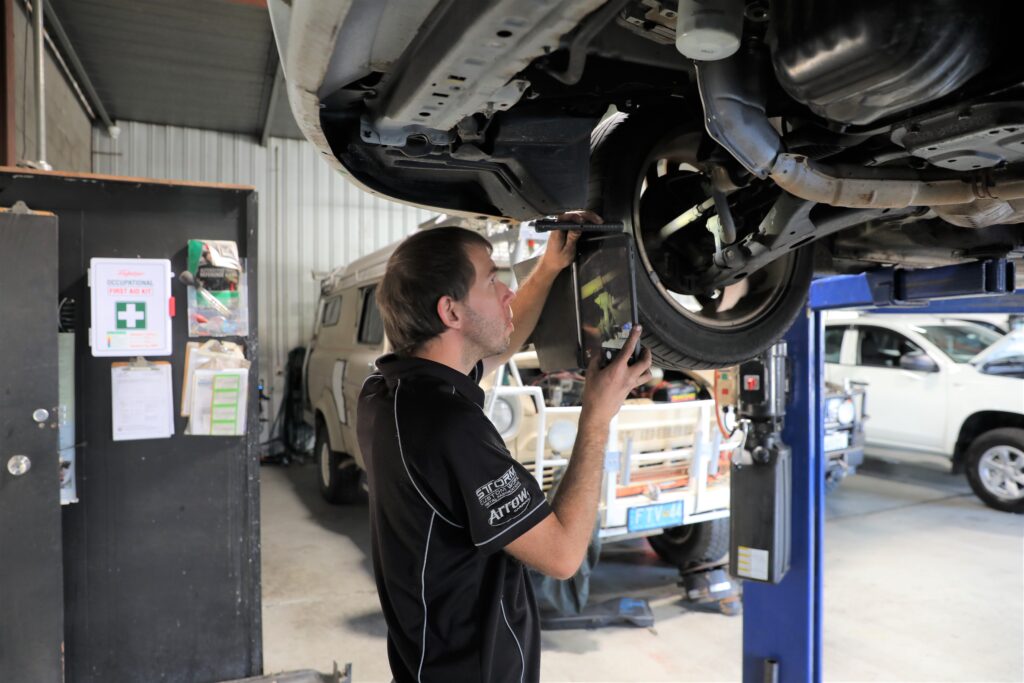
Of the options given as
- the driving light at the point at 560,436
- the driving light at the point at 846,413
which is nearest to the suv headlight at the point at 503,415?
the driving light at the point at 560,436

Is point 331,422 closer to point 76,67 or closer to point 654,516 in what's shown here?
point 654,516

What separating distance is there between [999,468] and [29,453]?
672 centimetres

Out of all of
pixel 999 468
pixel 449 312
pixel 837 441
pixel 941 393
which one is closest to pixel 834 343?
pixel 941 393

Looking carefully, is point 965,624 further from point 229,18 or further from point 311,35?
point 229,18

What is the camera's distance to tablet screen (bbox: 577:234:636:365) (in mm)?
1521

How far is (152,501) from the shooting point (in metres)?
2.71

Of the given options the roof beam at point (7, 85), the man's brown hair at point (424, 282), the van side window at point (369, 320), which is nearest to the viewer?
the man's brown hair at point (424, 282)

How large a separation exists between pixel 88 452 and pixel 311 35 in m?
2.36

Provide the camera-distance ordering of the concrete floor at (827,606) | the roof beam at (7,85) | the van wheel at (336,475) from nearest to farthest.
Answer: the concrete floor at (827,606), the roof beam at (7,85), the van wheel at (336,475)

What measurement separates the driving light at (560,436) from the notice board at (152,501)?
140 centimetres

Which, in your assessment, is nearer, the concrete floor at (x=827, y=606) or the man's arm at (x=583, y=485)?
the man's arm at (x=583, y=485)

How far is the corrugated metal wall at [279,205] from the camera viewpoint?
859 centimetres

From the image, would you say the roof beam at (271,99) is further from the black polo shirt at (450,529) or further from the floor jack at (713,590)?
the black polo shirt at (450,529)

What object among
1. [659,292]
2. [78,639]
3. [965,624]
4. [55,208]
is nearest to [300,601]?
[78,639]
